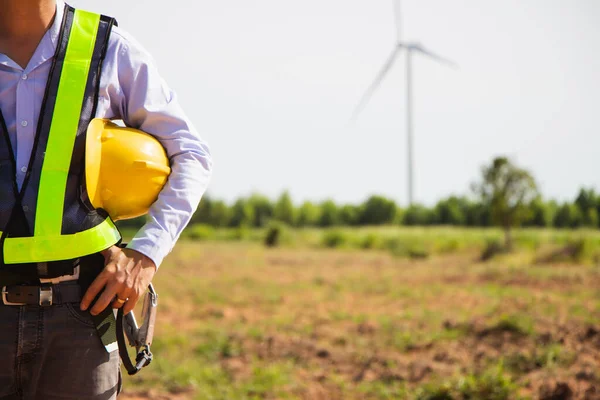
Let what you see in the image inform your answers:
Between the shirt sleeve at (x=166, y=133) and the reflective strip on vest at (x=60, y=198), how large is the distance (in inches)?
5.2

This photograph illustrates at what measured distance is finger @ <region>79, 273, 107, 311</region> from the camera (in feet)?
6.56

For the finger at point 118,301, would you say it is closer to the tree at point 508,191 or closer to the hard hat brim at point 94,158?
the hard hat brim at point 94,158

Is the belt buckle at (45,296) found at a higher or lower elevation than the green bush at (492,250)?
higher

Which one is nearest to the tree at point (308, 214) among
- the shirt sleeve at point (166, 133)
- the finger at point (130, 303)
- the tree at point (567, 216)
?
the tree at point (567, 216)

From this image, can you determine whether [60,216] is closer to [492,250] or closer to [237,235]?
[492,250]

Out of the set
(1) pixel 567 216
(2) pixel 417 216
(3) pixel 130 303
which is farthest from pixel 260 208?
(3) pixel 130 303

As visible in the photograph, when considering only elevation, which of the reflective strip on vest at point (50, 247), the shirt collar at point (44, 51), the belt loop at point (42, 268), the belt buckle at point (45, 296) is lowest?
the belt buckle at point (45, 296)

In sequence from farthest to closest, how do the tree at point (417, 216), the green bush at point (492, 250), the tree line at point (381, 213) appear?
the tree at point (417, 216)
the tree line at point (381, 213)
the green bush at point (492, 250)

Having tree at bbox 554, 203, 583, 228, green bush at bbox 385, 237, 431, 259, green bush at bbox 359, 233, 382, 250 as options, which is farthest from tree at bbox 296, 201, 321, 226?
tree at bbox 554, 203, 583, 228

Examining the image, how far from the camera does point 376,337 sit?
761 cm

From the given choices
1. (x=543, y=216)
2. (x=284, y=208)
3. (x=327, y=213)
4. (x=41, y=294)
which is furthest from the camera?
(x=284, y=208)

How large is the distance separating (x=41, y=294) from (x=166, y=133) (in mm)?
583

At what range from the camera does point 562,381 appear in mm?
5309

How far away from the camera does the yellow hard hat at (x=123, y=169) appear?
82.6 inches
